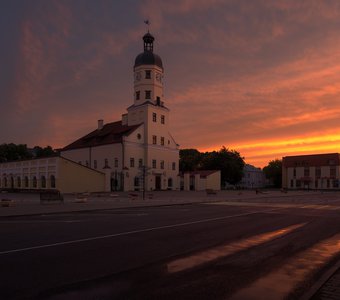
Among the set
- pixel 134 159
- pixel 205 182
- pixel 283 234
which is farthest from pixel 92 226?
pixel 205 182

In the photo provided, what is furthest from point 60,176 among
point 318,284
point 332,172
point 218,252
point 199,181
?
point 332,172

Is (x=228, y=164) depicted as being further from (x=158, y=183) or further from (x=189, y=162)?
(x=158, y=183)

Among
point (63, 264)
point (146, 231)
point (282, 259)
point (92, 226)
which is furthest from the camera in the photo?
point (92, 226)

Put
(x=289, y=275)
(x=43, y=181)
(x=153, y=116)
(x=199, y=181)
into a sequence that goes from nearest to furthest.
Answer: (x=289, y=275)
(x=43, y=181)
(x=153, y=116)
(x=199, y=181)

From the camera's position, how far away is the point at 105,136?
77125mm

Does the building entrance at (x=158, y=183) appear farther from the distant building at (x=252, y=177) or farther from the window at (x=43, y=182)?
the distant building at (x=252, y=177)

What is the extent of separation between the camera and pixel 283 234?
13.5m

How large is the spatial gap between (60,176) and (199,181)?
99.2 feet

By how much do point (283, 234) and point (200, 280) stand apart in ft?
23.5

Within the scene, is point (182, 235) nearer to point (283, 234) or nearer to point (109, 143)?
point (283, 234)

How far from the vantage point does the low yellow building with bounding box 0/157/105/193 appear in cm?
5581

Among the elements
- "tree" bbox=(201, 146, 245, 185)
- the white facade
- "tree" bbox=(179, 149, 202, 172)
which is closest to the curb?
the white facade

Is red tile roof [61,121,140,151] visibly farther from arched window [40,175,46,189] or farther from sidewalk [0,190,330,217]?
sidewalk [0,190,330,217]

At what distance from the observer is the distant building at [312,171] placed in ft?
373
